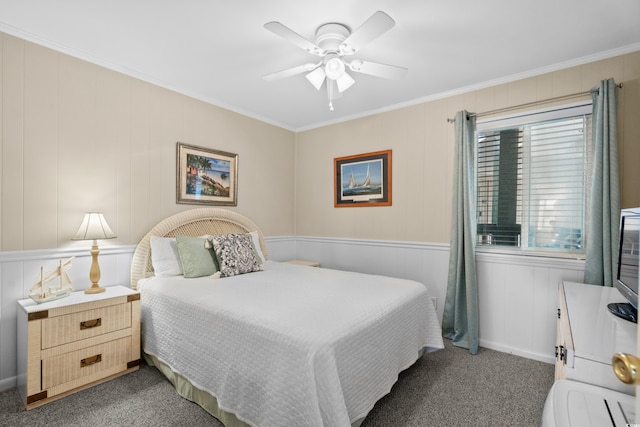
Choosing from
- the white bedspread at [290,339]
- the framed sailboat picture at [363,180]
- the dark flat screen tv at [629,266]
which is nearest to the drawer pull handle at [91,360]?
the white bedspread at [290,339]

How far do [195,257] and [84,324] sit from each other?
897 millimetres

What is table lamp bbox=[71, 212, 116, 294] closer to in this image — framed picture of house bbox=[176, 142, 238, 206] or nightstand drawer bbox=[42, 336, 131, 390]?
nightstand drawer bbox=[42, 336, 131, 390]

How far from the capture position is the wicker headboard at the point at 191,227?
9.20 ft

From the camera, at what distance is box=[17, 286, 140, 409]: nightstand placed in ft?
6.48

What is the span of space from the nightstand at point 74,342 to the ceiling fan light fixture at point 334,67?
7.32 feet

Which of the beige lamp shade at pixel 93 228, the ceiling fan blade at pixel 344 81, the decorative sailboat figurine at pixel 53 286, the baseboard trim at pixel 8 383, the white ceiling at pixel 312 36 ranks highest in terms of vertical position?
the white ceiling at pixel 312 36

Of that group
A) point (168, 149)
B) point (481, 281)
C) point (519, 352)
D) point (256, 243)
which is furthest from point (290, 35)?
point (519, 352)

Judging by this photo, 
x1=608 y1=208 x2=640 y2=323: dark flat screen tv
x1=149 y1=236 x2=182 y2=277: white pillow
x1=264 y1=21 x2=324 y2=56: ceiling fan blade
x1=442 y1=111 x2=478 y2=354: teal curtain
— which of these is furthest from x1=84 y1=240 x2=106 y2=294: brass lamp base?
x1=608 y1=208 x2=640 y2=323: dark flat screen tv

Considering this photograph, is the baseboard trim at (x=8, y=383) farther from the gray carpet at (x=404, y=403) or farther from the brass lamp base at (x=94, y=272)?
the brass lamp base at (x=94, y=272)

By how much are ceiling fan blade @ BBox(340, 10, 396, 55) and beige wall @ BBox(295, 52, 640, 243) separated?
1.65m

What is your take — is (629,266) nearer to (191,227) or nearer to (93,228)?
(191,227)

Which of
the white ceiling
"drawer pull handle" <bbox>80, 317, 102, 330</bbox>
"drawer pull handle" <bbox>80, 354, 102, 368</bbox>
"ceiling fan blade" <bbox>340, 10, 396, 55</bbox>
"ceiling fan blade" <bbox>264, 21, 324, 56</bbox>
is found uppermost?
the white ceiling

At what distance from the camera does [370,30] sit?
181 cm

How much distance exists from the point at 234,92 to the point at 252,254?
1735 millimetres
